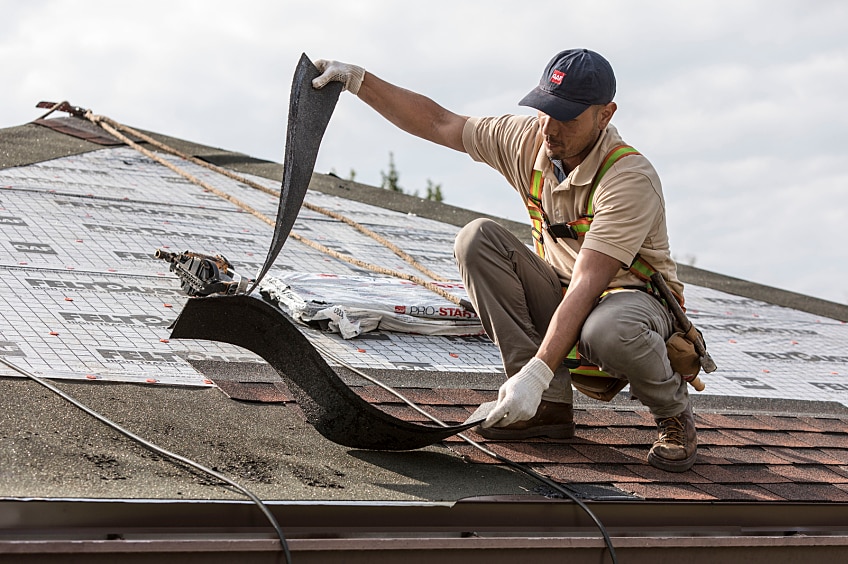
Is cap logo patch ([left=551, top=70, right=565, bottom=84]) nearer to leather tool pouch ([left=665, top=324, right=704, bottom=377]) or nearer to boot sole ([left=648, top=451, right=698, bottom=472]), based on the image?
leather tool pouch ([left=665, top=324, right=704, bottom=377])

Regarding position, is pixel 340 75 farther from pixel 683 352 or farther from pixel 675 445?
pixel 675 445

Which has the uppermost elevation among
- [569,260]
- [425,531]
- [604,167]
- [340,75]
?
[340,75]

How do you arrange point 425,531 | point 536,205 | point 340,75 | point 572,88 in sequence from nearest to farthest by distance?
point 425,531 → point 572,88 → point 340,75 → point 536,205

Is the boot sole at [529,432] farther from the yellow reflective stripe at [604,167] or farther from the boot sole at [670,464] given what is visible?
the yellow reflective stripe at [604,167]

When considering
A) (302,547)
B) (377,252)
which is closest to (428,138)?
(302,547)

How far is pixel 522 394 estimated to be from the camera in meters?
2.40

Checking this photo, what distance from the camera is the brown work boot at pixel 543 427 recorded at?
2684 mm

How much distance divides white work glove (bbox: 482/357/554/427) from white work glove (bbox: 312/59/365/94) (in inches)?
37.7

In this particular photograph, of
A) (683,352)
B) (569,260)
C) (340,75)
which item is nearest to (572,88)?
(569,260)

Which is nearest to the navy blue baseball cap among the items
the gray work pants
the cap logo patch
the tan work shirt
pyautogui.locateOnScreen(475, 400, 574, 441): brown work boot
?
the cap logo patch

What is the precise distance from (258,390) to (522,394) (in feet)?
2.49

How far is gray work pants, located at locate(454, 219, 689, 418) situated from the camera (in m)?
2.54

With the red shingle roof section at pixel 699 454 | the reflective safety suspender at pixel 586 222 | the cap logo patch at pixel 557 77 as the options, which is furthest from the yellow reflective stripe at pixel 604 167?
the red shingle roof section at pixel 699 454

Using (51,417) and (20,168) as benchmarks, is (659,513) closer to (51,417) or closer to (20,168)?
(51,417)
